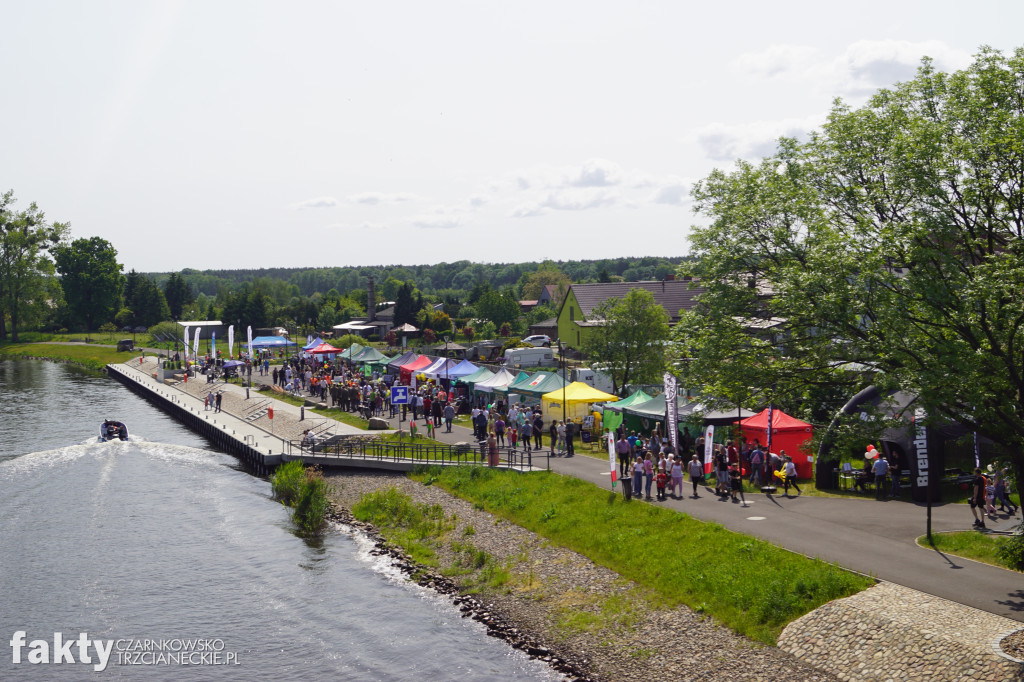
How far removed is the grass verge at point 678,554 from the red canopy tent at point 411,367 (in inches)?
877

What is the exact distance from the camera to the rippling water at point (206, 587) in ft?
67.1

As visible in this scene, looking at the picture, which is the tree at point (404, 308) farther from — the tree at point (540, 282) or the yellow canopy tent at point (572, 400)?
the yellow canopy tent at point (572, 400)

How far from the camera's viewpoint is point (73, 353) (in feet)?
349

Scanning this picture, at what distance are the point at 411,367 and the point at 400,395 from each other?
10.9 m

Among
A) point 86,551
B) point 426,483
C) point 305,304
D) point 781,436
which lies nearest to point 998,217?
point 781,436

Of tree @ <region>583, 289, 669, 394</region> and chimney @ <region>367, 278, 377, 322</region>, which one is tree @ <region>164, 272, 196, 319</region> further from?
tree @ <region>583, 289, 669, 394</region>

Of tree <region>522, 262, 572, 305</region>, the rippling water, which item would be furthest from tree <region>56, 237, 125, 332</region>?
the rippling water

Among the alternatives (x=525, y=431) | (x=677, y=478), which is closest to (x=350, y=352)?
(x=525, y=431)

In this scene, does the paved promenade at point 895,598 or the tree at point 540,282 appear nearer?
the paved promenade at point 895,598

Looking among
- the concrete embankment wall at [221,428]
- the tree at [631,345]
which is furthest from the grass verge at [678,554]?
the tree at [631,345]

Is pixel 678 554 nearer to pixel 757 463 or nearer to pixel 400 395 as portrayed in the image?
pixel 757 463

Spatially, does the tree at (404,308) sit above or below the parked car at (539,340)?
above

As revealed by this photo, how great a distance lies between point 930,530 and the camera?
2122 cm

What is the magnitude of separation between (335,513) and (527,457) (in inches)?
309
